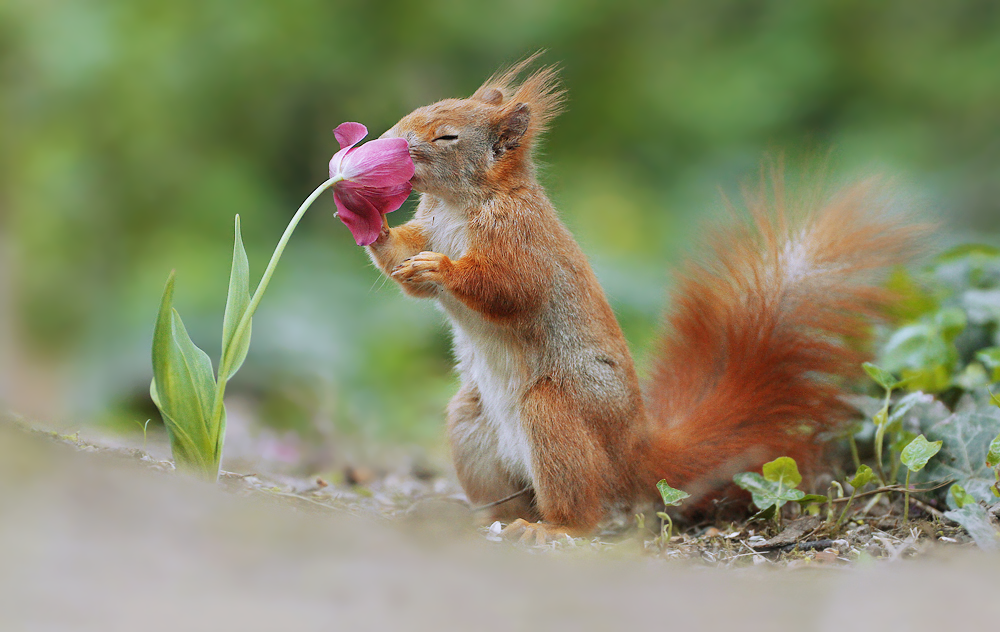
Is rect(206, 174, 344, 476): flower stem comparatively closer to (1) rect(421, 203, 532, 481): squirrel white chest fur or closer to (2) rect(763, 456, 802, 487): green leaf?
(1) rect(421, 203, 532, 481): squirrel white chest fur

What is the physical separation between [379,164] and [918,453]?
988 mm

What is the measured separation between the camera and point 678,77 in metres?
5.14

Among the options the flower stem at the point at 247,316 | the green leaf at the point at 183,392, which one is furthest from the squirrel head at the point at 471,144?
the green leaf at the point at 183,392

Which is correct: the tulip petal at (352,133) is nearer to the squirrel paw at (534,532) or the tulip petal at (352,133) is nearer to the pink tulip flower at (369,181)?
the pink tulip flower at (369,181)

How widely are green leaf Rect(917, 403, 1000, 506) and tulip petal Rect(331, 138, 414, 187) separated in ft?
3.63

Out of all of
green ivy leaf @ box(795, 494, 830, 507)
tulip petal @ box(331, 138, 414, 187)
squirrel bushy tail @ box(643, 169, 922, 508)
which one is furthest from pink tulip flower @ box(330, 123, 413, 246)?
green ivy leaf @ box(795, 494, 830, 507)

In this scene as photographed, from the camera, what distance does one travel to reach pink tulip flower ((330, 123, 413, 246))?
4.99 feet

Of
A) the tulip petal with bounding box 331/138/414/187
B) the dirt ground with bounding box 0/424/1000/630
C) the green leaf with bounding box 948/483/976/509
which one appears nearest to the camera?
the dirt ground with bounding box 0/424/1000/630

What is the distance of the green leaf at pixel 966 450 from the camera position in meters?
1.72

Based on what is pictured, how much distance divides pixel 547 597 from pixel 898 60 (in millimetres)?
4739

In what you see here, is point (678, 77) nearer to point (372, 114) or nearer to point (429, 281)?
point (372, 114)

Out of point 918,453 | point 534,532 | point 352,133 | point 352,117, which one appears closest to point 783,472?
point 918,453

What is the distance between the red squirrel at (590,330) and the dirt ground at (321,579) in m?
0.42

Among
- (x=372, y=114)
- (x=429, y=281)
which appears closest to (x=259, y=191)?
(x=372, y=114)
